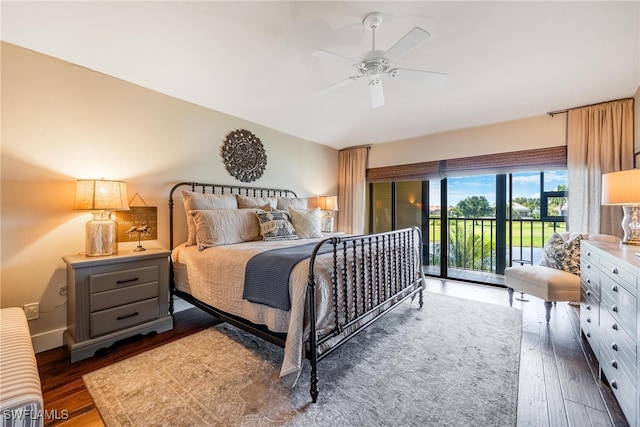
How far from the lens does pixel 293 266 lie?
174cm

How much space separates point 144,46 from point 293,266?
2.36 m

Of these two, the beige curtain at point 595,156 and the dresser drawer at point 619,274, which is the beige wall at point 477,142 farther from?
the dresser drawer at point 619,274

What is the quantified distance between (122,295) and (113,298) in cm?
6

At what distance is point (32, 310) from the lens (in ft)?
7.16

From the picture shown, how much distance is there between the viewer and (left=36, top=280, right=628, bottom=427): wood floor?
1.49m

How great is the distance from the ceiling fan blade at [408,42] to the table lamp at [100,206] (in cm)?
251

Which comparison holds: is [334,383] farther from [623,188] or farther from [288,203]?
[623,188]

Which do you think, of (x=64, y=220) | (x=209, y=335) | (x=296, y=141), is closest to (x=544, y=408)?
(x=209, y=335)

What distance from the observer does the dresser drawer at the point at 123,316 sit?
213cm

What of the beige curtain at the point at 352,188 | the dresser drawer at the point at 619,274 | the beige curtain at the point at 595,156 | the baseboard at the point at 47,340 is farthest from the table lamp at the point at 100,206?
the beige curtain at the point at 595,156

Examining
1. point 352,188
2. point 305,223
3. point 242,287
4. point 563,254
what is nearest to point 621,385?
point 563,254

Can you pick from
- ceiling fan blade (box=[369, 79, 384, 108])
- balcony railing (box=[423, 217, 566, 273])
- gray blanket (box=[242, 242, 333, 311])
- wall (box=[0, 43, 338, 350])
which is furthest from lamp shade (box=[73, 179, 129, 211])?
balcony railing (box=[423, 217, 566, 273])

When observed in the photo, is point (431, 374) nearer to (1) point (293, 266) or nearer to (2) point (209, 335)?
(1) point (293, 266)

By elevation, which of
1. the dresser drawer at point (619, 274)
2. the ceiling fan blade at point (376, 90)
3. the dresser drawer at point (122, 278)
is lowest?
the dresser drawer at point (122, 278)
